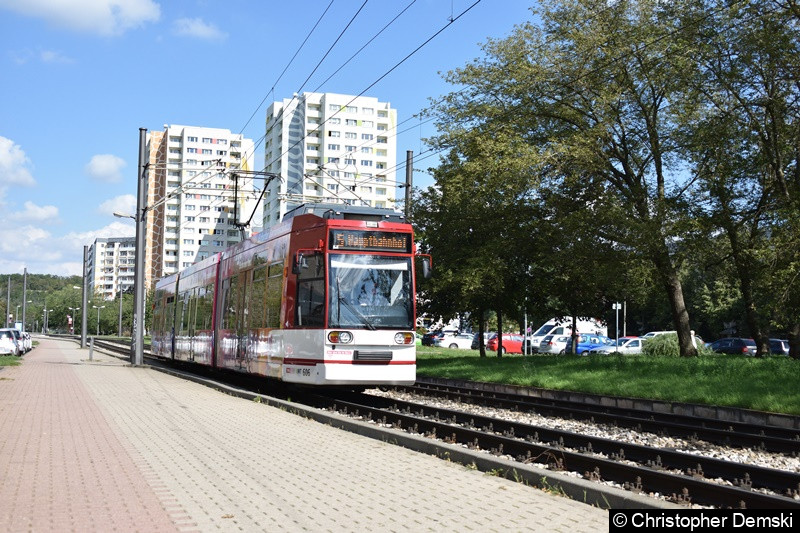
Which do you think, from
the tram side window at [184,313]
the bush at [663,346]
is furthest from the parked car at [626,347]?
the tram side window at [184,313]

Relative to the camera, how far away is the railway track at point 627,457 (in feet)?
24.1

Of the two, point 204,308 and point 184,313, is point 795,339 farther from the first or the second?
point 184,313

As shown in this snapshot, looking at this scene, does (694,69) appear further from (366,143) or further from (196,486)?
(366,143)

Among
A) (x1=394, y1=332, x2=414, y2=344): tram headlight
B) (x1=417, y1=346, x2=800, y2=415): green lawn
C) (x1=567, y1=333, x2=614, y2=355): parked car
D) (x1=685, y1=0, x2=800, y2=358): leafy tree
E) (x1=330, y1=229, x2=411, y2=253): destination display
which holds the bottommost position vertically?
(x1=417, y1=346, x2=800, y2=415): green lawn

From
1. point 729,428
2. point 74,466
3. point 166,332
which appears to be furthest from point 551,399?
point 166,332

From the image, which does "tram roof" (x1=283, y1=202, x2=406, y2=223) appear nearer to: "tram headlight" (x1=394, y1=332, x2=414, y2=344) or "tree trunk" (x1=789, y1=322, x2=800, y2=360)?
"tram headlight" (x1=394, y1=332, x2=414, y2=344)

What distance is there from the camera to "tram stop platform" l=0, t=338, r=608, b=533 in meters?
6.16

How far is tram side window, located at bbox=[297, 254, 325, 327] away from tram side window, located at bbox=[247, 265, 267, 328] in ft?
7.50

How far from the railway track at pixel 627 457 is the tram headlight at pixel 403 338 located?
1.20 metres

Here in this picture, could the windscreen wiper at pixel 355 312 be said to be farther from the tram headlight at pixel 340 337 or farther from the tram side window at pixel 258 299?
the tram side window at pixel 258 299

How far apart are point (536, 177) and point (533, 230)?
11.1 feet

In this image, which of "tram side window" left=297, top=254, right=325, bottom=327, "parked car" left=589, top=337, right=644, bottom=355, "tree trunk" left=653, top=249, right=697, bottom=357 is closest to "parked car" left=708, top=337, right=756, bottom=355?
"parked car" left=589, top=337, right=644, bottom=355

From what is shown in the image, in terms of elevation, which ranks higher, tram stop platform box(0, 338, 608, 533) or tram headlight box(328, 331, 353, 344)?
tram headlight box(328, 331, 353, 344)

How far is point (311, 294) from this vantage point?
51.8 ft
